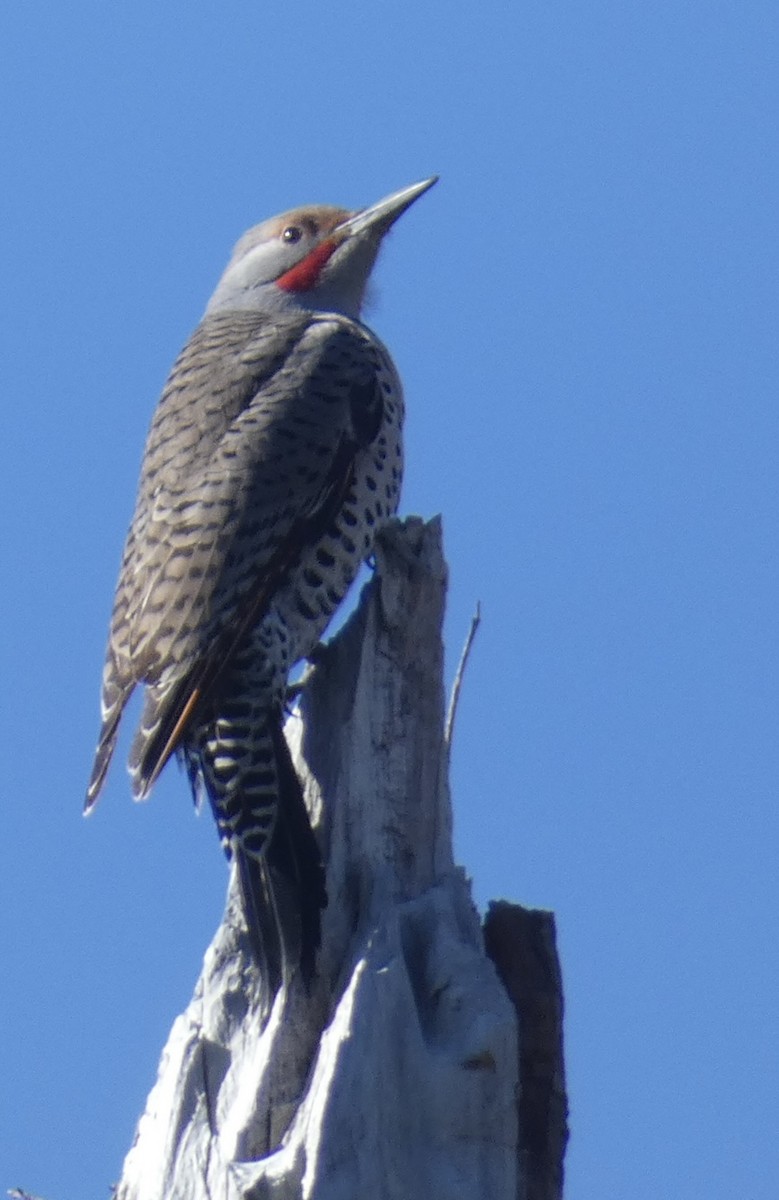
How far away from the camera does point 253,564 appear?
19.3ft

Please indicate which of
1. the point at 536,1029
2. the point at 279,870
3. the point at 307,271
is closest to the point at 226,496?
the point at 279,870

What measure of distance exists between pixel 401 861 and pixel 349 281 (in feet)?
12.2

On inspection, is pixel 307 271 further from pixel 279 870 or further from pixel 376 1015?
pixel 376 1015

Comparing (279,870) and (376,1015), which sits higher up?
(279,870)

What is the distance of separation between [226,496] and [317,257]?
7.73 ft

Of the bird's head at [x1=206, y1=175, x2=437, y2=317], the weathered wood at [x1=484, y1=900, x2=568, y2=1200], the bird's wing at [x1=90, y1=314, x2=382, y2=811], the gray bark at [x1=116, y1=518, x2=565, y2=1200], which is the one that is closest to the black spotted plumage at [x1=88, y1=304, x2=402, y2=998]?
the bird's wing at [x1=90, y1=314, x2=382, y2=811]

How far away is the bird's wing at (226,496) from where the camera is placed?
5.63 m

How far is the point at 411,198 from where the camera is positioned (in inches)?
320

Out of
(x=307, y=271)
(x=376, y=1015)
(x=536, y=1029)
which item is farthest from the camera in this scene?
(x=307, y=271)

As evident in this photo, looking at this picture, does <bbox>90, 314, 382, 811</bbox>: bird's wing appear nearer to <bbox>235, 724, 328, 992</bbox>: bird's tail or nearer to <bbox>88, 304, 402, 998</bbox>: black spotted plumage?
<bbox>88, 304, 402, 998</bbox>: black spotted plumage

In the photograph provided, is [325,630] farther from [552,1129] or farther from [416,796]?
[552,1129]

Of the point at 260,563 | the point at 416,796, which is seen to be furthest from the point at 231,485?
the point at 416,796

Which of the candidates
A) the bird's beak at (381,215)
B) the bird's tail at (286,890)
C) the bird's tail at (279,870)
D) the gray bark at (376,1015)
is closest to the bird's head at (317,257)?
the bird's beak at (381,215)

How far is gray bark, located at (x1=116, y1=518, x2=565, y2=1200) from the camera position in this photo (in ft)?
14.1
